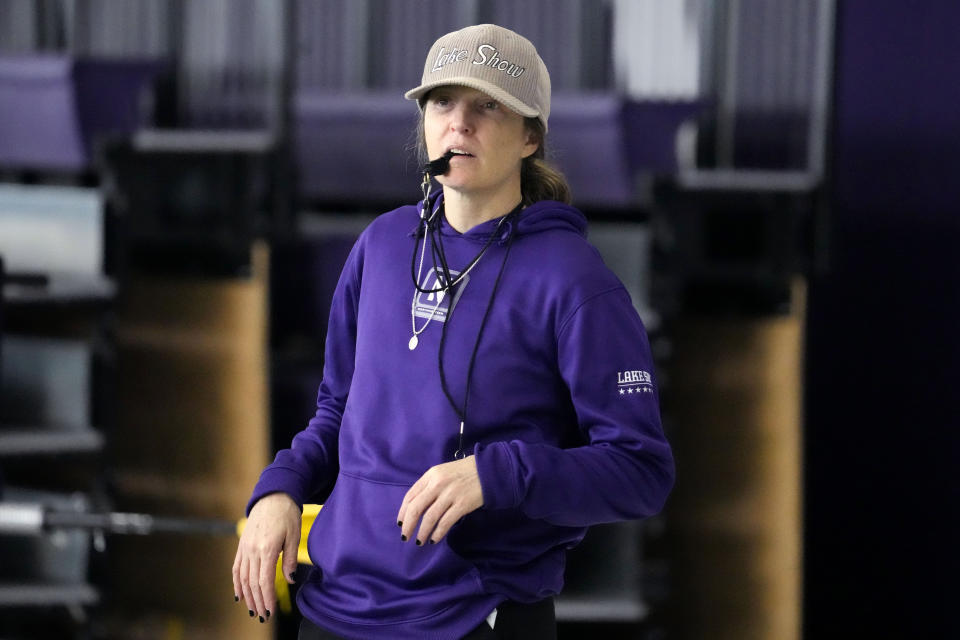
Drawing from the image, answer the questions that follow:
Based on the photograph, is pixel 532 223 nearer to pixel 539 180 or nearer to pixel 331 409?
pixel 539 180

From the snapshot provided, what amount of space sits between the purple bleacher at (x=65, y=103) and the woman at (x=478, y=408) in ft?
7.25

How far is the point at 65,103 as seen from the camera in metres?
3.20

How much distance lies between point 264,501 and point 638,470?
1.12ft

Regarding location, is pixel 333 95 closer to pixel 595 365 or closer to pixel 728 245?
pixel 728 245

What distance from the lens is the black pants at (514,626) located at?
1120 millimetres

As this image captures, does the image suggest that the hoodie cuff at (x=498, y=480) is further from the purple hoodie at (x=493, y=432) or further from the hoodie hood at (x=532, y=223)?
the hoodie hood at (x=532, y=223)

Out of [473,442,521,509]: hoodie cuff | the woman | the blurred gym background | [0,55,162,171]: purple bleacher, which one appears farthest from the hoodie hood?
[0,55,162,171]: purple bleacher

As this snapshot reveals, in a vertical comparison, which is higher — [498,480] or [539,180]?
[539,180]

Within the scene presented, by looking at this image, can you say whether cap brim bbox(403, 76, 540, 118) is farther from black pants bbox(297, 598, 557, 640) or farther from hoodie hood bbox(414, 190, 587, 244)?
black pants bbox(297, 598, 557, 640)

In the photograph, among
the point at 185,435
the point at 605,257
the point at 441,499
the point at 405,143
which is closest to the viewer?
the point at 441,499

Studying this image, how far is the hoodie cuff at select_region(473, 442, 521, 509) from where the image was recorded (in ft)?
3.38

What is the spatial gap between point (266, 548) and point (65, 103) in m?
2.33

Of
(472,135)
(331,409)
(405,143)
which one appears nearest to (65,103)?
(405,143)

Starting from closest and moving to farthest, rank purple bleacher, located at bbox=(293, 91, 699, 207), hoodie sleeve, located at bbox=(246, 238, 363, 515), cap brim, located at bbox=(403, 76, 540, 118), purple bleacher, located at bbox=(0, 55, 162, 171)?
cap brim, located at bbox=(403, 76, 540, 118)
hoodie sleeve, located at bbox=(246, 238, 363, 515)
purple bleacher, located at bbox=(293, 91, 699, 207)
purple bleacher, located at bbox=(0, 55, 162, 171)
